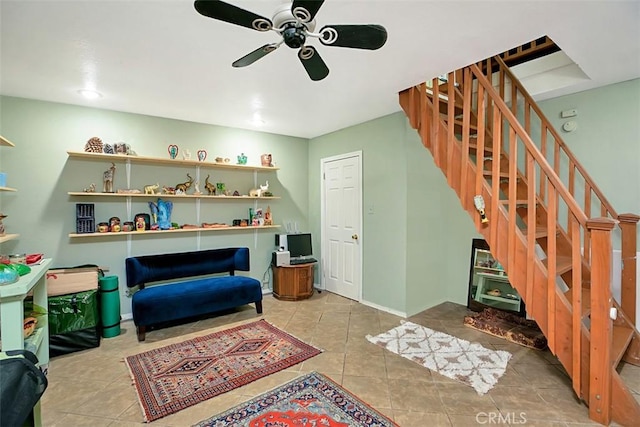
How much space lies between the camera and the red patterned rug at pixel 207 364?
2.19 meters

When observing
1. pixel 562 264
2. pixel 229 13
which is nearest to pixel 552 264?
pixel 562 264

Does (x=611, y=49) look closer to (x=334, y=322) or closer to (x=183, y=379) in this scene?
(x=334, y=322)

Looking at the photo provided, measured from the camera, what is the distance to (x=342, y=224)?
4.58 m

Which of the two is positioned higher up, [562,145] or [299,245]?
[562,145]

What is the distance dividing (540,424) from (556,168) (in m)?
2.32

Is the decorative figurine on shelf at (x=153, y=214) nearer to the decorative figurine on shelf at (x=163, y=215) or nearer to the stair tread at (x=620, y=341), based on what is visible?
the decorative figurine on shelf at (x=163, y=215)

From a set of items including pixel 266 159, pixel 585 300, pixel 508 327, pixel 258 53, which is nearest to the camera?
pixel 258 53

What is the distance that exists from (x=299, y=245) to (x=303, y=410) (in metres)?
2.81

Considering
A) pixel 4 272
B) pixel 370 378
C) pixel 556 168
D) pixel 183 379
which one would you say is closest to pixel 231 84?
pixel 4 272

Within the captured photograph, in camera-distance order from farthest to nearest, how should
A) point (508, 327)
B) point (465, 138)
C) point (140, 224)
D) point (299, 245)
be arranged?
point (299, 245) < point (140, 224) < point (508, 327) < point (465, 138)

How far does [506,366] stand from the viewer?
2551 mm

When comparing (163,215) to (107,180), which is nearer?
(107,180)

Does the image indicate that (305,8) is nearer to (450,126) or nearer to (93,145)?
(450,126)

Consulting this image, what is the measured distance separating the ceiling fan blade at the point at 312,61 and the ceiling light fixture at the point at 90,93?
247 centimetres
